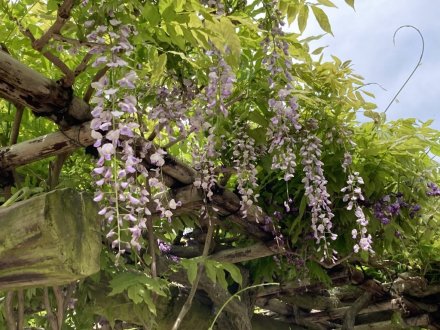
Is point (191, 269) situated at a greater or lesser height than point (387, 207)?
lesser

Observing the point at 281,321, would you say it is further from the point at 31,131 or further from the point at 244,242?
the point at 31,131

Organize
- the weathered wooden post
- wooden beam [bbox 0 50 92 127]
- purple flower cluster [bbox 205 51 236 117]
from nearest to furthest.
→ the weathered wooden post
wooden beam [bbox 0 50 92 127]
purple flower cluster [bbox 205 51 236 117]

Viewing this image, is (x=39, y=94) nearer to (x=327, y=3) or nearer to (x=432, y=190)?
(x=327, y=3)

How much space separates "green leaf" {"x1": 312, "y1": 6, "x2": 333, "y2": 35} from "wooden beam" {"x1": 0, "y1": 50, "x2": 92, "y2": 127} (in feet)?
2.52

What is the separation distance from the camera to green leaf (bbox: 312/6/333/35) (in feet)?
5.43

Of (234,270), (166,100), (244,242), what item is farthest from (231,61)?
(244,242)

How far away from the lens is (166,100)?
195cm

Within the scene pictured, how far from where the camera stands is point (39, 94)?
1.77 m

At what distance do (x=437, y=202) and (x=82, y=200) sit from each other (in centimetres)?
212

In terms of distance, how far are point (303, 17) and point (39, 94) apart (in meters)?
0.79

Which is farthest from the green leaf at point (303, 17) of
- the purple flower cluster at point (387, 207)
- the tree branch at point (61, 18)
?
the purple flower cluster at point (387, 207)

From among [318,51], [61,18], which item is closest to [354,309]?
[318,51]

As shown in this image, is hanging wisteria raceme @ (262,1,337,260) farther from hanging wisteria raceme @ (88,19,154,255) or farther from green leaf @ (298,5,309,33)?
hanging wisteria raceme @ (88,19,154,255)

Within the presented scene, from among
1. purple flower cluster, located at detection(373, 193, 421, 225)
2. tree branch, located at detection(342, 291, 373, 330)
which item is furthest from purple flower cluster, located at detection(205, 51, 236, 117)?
tree branch, located at detection(342, 291, 373, 330)
